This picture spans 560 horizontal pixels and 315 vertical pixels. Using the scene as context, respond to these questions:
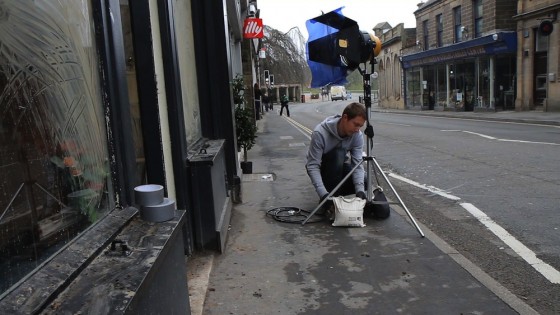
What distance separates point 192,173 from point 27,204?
231 cm

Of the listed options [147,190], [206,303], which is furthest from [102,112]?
[206,303]

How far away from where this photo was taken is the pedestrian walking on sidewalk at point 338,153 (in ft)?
17.1

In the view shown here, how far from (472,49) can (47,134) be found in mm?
29463

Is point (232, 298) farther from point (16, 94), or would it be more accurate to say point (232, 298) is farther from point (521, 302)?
point (16, 94)

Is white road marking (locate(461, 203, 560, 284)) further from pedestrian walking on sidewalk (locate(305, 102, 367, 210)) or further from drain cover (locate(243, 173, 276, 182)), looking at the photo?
drain cover (locate(243, 173, 276, 182))

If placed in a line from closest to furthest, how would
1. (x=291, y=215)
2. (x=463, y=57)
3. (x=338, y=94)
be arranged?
(x=291, y=215) → (x=463, y=57) → (x=338, y=94)

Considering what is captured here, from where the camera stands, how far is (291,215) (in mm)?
5711

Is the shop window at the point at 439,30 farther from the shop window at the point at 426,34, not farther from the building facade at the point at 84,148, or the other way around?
the building facade at the point at 84,148

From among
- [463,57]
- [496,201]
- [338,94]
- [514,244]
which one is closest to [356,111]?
[514,244]

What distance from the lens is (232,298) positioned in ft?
11.5

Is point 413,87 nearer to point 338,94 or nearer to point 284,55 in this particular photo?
point 284,55

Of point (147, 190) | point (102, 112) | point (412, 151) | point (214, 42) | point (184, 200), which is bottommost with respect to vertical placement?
point (412, 151)

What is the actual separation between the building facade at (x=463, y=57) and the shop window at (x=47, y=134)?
2648cm

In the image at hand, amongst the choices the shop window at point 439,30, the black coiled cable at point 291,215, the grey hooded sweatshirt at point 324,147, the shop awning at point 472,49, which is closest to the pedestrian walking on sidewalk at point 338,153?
the grey hooded sweatshirt at point 324,147
